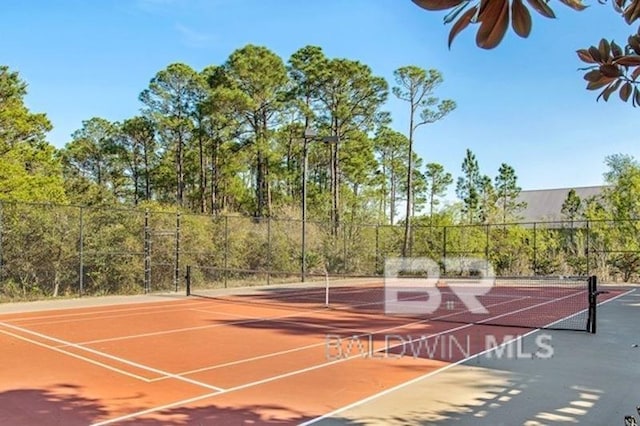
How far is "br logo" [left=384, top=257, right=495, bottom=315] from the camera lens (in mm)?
12797

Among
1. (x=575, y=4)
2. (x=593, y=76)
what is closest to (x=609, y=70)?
(x=593, y=76)

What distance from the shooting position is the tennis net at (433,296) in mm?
10469

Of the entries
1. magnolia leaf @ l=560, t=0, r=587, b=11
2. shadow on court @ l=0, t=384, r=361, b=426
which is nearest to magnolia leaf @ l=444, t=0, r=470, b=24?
magnolia leaf @ l=560, t=0, r=587, b=11

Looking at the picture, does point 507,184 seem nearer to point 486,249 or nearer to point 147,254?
point 486,249

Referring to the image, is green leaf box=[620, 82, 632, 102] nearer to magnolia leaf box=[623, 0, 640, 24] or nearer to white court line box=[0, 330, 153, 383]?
magnolia leaf box=[623, 0, 640, 24]

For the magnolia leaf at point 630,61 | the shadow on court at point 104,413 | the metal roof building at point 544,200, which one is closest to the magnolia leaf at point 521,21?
the magnolia leaf at point 630,61

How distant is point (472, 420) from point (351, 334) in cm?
441

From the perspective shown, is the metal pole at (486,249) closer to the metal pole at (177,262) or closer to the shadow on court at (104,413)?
the metal pole at (177,262)

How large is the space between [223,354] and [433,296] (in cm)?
976

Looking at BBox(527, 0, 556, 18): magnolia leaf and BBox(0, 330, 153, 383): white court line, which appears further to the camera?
BBox(0, 330, 153, 383): white court line

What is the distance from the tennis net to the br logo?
1.4 inches

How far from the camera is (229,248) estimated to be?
17.9 metres

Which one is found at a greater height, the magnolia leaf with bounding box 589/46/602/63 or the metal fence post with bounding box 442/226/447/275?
the magnolia leaf with bounding box 589/46/602/63

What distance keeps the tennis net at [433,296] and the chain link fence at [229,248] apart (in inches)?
19.9
